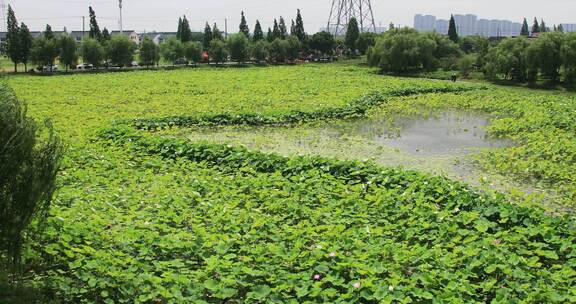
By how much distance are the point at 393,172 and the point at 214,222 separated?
3.25 meters

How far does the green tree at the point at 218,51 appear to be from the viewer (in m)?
47.0

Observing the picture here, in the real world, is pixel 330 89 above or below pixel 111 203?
above

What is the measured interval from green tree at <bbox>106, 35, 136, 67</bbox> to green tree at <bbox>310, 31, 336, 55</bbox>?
20908 millimetres

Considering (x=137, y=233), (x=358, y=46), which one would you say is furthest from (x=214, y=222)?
(x=358, y=46)

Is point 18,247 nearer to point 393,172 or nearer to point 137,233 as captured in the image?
point 137,233

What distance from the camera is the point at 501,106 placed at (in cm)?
1705

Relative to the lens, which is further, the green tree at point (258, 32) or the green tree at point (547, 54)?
the green tree at point (258, 32)

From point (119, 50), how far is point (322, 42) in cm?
2245

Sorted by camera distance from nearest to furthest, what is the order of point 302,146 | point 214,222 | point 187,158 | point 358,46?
point 214,222, point 187,158, point 302,146, point 358,46

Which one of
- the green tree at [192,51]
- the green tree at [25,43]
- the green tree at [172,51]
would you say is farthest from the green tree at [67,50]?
the green tree at [192,51]

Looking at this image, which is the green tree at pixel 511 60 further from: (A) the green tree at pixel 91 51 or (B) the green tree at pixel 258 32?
(B) the green tree at pixel 258 32

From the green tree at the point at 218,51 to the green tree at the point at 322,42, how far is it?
459 inches

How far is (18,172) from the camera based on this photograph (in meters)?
4.10

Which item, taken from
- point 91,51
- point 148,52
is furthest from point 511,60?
point 91,51
